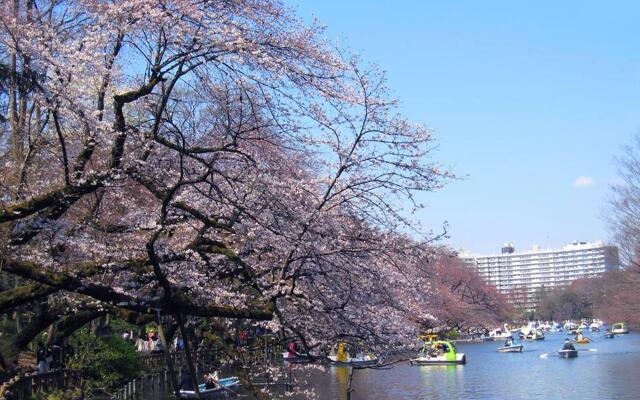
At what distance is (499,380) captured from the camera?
96.7ft

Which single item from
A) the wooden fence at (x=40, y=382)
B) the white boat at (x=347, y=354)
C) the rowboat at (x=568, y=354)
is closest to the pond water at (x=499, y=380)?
the rowboat at (x=568, y=354)

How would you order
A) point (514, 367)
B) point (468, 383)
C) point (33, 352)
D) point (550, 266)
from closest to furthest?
point (33, 352) → point (468, 383) → point (514, 367) → point (550, 266)

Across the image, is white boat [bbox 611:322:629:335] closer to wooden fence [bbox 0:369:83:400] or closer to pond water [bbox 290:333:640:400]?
pond water [bbox 290:333:640:400]

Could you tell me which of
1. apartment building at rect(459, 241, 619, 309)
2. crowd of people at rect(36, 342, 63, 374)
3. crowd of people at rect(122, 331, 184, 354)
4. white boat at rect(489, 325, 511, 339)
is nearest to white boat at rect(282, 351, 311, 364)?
crowd of people at rect(122, 331, 184, 354)

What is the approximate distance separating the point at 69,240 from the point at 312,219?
3.01m

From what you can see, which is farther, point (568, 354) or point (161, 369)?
point (568, 354)

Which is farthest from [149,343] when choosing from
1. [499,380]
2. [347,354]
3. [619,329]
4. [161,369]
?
[619,329]

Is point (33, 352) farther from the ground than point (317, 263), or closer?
closer

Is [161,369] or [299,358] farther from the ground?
[299,358]

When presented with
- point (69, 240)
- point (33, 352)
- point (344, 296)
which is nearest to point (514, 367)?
point (33, 352)

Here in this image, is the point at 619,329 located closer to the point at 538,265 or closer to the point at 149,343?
the point at 149,343

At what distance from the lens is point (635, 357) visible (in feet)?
125

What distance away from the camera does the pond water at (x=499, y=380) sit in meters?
24.1

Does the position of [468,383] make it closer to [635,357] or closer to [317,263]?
[635,357]
